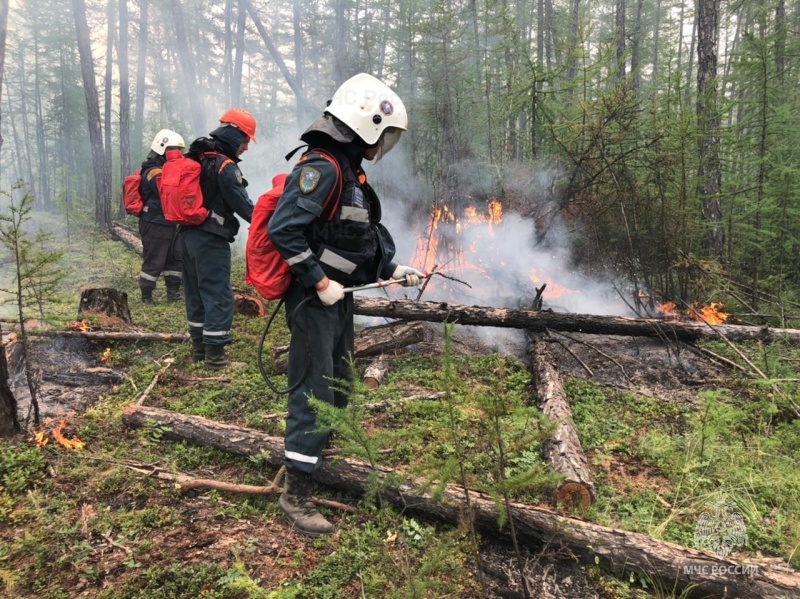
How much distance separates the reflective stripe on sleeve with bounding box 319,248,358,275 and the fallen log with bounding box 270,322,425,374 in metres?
2.85

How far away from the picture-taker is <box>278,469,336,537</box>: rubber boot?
9.25 feet

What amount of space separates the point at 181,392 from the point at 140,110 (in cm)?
2397

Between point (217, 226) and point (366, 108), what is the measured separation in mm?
2994

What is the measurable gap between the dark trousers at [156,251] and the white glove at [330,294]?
6112mm

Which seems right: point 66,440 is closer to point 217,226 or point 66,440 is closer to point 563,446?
point 217,226

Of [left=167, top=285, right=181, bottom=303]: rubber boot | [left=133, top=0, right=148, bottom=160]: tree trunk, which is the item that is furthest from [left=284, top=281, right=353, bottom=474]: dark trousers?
[left=133, top=0, right=148, bottom=160]: tree trunk

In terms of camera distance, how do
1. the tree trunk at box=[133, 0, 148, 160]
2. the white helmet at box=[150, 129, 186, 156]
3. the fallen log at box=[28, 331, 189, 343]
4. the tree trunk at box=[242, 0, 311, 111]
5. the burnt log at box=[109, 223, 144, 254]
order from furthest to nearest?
the tree trunk at box=[133, 0, 148, 160] → the tree trunk at box=[242, 0, 311, 111] → the burnt log at box=[109, 223, 144, 254] → the white helmet at box=[150, 129, 186, 156] → the fallen log at box=[28, 331, 189, 343]

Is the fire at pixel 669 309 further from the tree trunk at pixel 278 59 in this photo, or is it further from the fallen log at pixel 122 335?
the tree trunk at pixel 278 59

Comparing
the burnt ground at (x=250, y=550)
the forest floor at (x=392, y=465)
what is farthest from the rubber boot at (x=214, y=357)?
the burnt ground at (x=250, y=550)

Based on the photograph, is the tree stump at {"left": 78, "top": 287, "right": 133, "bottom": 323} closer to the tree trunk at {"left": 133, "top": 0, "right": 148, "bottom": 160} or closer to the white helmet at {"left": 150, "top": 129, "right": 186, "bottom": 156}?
the white helmet at {"left": 150, "top": 129, "right": 186, "bottom": 156}

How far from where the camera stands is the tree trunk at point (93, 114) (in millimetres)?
14422

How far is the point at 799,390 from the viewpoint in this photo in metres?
4.51

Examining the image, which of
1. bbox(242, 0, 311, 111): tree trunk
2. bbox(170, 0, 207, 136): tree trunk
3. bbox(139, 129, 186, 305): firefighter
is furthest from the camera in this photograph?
bbox(242, 0, 311, 111): tree trunk

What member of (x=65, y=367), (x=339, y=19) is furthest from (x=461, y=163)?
(x=65, y=367)
